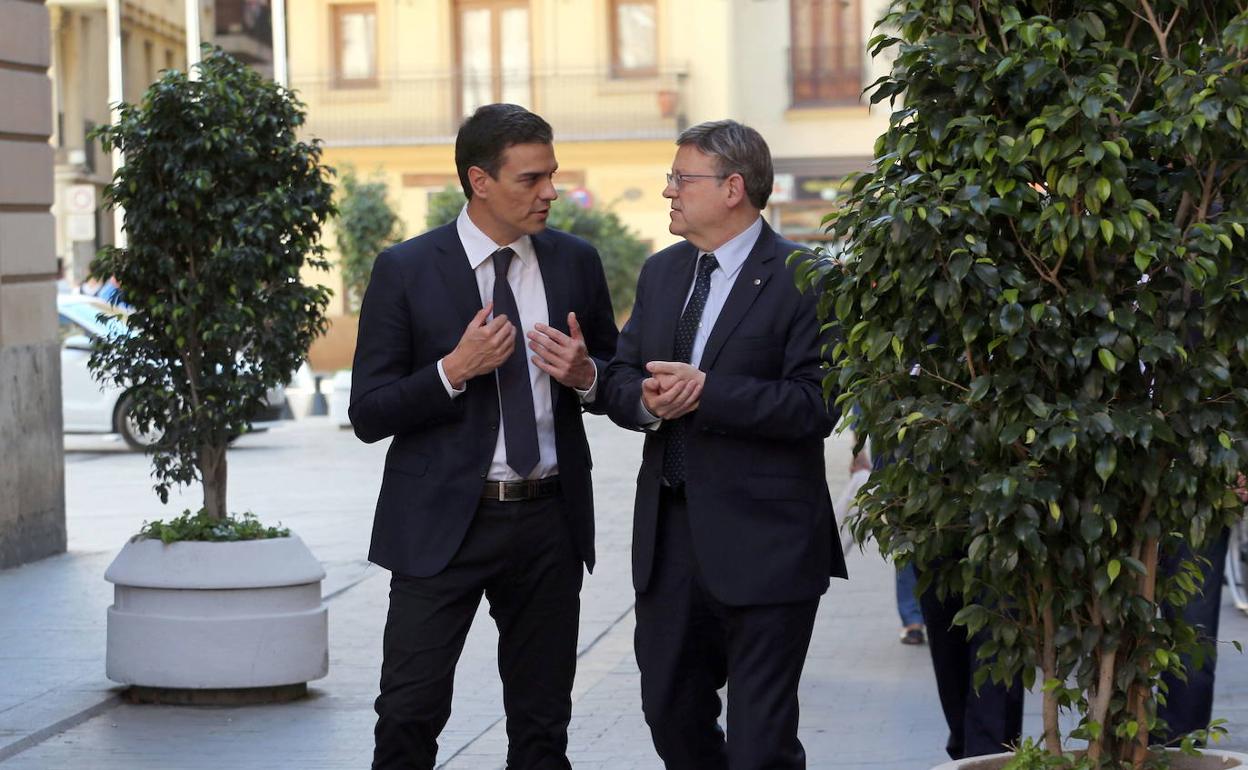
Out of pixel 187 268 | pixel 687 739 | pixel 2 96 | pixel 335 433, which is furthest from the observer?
pixel 335 433

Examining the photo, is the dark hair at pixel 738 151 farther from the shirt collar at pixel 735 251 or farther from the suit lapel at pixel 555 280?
the suit lapel at pixel 555 280

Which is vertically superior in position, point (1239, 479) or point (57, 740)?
point (1239, 479)

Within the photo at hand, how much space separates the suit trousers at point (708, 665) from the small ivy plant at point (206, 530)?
10.7 ft

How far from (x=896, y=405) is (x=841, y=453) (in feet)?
56.1

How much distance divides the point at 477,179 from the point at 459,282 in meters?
0.27

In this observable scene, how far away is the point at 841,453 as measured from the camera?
69.2 feet

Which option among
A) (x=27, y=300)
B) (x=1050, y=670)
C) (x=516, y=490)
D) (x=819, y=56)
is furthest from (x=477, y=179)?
(x=819, y=56)

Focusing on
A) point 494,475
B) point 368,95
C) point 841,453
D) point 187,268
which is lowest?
point 841,453

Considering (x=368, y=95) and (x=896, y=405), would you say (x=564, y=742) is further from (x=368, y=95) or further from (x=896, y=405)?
(x=368, y=95)

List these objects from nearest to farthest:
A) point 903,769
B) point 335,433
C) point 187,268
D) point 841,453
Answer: point 903,769
point 187,268
point 841,453
point 335,433

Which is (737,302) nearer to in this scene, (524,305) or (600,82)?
(524,305)

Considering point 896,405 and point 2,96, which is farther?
point 2,96

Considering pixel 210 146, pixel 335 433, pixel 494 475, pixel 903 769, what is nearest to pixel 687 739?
pixel 494 475

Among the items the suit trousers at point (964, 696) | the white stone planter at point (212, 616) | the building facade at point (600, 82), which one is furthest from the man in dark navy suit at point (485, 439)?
the building facade at point (600, 82)
